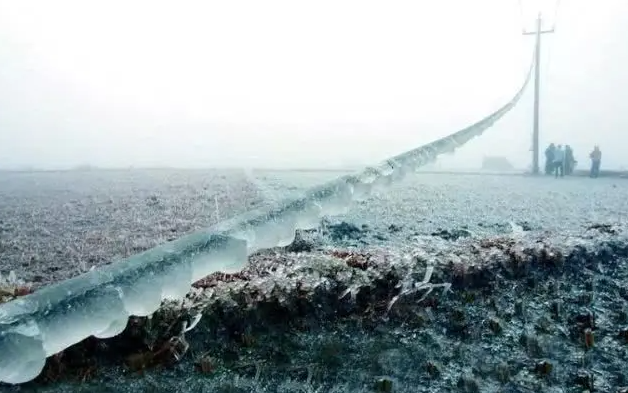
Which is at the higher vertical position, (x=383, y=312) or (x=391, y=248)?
(x=391, y=248)

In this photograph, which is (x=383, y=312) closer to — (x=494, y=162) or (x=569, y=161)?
(x=569, y=161)

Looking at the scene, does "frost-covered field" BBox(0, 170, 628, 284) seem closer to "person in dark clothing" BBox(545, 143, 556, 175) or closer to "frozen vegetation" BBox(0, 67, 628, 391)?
"frozen vegetation" BBox(0, 67, 628, 391)

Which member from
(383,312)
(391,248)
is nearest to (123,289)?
(383,312)

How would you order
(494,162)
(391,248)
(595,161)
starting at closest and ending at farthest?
(391,248) < (595,161) < (494,162)

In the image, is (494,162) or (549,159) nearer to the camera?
(549,159)

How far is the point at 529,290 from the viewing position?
513 cm

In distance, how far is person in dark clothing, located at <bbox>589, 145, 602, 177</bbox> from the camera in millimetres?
22469

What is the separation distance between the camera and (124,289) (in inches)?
63.8

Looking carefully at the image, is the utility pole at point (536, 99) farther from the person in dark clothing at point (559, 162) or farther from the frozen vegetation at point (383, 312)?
the frozen vegetation at point (383, 312)

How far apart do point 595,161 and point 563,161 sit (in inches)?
50.6

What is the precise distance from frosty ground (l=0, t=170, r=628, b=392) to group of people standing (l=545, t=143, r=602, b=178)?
22.2 feet

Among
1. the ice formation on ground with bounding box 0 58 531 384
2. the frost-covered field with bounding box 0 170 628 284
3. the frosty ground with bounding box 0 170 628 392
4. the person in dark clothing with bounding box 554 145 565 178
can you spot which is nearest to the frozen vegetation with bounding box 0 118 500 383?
the ice formation on ground with bounding box 0 58 531 384

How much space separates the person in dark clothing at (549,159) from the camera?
24.1 metres

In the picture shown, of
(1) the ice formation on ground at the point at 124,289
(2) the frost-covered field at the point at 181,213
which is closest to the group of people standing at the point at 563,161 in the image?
(2) the frost-covered field at the point at 181,213
